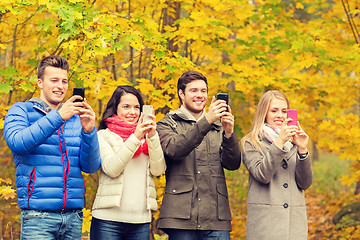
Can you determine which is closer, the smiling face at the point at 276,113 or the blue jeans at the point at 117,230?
the blue jeans at the point at 117,230

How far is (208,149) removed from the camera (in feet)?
12.7

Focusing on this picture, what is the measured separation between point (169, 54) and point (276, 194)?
231 centimetres

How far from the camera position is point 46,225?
3.13m

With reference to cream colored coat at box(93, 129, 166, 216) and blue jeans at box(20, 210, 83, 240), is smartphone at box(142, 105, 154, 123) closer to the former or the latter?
cream colored coat at box(93, 129, 166, 216)

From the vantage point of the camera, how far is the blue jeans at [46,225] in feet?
10.2

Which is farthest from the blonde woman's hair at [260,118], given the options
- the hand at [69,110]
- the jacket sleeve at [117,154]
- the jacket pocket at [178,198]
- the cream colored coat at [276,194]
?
the hand at [69,110]

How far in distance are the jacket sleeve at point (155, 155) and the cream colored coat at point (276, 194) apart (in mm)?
787

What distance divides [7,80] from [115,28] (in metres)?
1.22

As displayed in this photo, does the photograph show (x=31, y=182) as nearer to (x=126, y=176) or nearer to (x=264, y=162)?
(x=126, y=176)

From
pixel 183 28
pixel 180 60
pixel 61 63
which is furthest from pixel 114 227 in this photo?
pixel 183 28

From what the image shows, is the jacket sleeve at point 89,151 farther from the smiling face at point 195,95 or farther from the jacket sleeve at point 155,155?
the smiling face at point 195,95

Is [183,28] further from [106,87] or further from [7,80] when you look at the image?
[7,80]

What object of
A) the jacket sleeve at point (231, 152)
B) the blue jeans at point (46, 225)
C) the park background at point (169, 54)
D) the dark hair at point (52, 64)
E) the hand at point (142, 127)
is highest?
the park background at point (169, 54)

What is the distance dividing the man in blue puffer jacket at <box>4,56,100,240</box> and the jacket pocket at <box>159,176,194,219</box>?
0.68 metres
